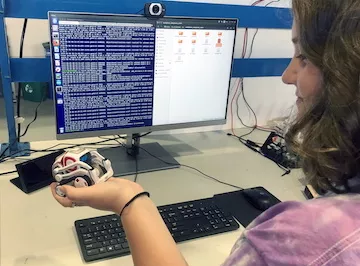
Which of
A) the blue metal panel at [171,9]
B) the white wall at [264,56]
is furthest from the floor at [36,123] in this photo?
the blue metal panel at [171,9]

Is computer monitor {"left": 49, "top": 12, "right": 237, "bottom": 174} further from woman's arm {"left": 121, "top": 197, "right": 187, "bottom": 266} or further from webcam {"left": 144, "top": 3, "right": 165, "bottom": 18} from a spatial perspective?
woman's arm {"left": 121, "top": 197, "right": 187, "bottom": 266}

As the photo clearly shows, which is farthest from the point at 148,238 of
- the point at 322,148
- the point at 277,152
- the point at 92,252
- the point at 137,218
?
the point at 277,152

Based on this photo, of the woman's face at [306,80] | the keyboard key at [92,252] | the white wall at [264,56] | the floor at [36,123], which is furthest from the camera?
the white wall at [264,56]

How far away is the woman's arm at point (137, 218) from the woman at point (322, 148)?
0.16 metres

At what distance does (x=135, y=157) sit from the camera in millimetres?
1244

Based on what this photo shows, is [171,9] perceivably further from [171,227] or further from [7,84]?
[171,227]

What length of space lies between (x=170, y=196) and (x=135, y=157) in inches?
9.4

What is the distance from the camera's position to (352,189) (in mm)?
535

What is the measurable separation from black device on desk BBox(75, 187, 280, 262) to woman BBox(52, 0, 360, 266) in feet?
1.15

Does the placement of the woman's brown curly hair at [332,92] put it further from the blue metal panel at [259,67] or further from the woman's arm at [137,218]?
the blue metal panel at [259,67]

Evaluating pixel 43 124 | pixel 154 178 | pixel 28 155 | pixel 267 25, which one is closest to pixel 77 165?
pixel 154 178

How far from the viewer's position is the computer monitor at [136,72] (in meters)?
1.02

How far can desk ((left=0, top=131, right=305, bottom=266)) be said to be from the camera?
815mm

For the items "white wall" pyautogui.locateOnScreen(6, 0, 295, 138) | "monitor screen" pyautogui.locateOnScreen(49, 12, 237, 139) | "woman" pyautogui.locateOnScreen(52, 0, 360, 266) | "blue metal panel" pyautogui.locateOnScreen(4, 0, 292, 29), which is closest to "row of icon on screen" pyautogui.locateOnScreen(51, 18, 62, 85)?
"monitor screen" pyautogui.locateOnScreen(49, 12, 237, 139)
